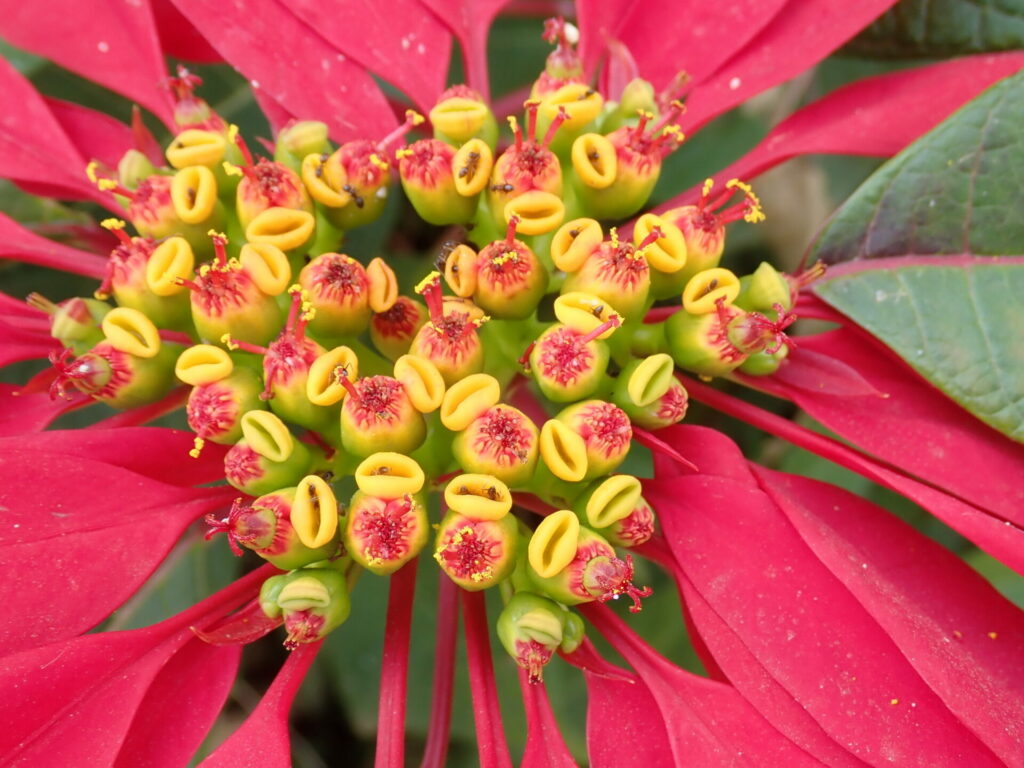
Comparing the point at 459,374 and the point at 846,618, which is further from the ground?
the point at 459,374

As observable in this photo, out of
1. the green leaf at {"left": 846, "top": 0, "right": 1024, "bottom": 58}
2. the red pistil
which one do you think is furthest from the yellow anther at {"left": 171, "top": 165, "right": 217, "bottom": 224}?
the green leaf at {"left": 846, "top": 0, "right": 1024, "bottom": 58}

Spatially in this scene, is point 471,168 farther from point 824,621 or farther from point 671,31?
point 824,621

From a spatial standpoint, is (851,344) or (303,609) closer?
(303,609)

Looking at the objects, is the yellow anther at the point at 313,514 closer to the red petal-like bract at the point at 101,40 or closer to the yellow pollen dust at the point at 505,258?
the yellow pollen dust at the point at 505,258

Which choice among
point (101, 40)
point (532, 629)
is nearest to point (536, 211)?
point (532, 629)

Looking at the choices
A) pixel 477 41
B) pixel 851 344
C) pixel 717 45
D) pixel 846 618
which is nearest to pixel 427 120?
pixel 477 41

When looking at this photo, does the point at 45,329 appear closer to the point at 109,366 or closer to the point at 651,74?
the point at 109,366
